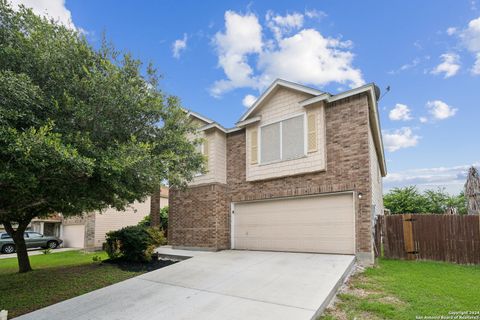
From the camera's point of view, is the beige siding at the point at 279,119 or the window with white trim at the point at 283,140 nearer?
the beige siding at the point at 279,119

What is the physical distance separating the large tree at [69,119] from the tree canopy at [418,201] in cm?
2108

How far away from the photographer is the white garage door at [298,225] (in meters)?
9.81

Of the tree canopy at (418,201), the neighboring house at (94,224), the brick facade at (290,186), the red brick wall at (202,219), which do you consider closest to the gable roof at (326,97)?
the brick facade at (290,186)

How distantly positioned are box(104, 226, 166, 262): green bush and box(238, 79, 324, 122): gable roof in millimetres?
5853

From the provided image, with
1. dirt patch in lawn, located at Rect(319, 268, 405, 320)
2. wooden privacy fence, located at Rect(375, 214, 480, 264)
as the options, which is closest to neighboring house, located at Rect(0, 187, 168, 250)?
wooden privacy fence, located at Rect(375, 214, 480, 264)

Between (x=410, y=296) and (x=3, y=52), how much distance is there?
895cm

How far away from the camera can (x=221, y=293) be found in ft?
20.7

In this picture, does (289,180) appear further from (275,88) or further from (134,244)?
(134,244)

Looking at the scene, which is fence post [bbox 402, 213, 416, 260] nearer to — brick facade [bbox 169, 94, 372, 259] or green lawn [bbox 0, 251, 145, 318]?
brick facade [bbox 169, 94, 372, 259]

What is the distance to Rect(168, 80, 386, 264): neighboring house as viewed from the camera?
385 inches

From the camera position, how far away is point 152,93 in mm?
7406

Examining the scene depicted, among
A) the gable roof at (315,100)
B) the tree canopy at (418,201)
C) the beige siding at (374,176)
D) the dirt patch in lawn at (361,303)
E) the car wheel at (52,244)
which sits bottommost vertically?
the car wheel at (52,244)

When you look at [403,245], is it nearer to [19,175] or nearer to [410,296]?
[410,296]

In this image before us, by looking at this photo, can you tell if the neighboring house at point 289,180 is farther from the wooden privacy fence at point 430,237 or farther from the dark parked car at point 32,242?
the dark parked car at point 32,242
